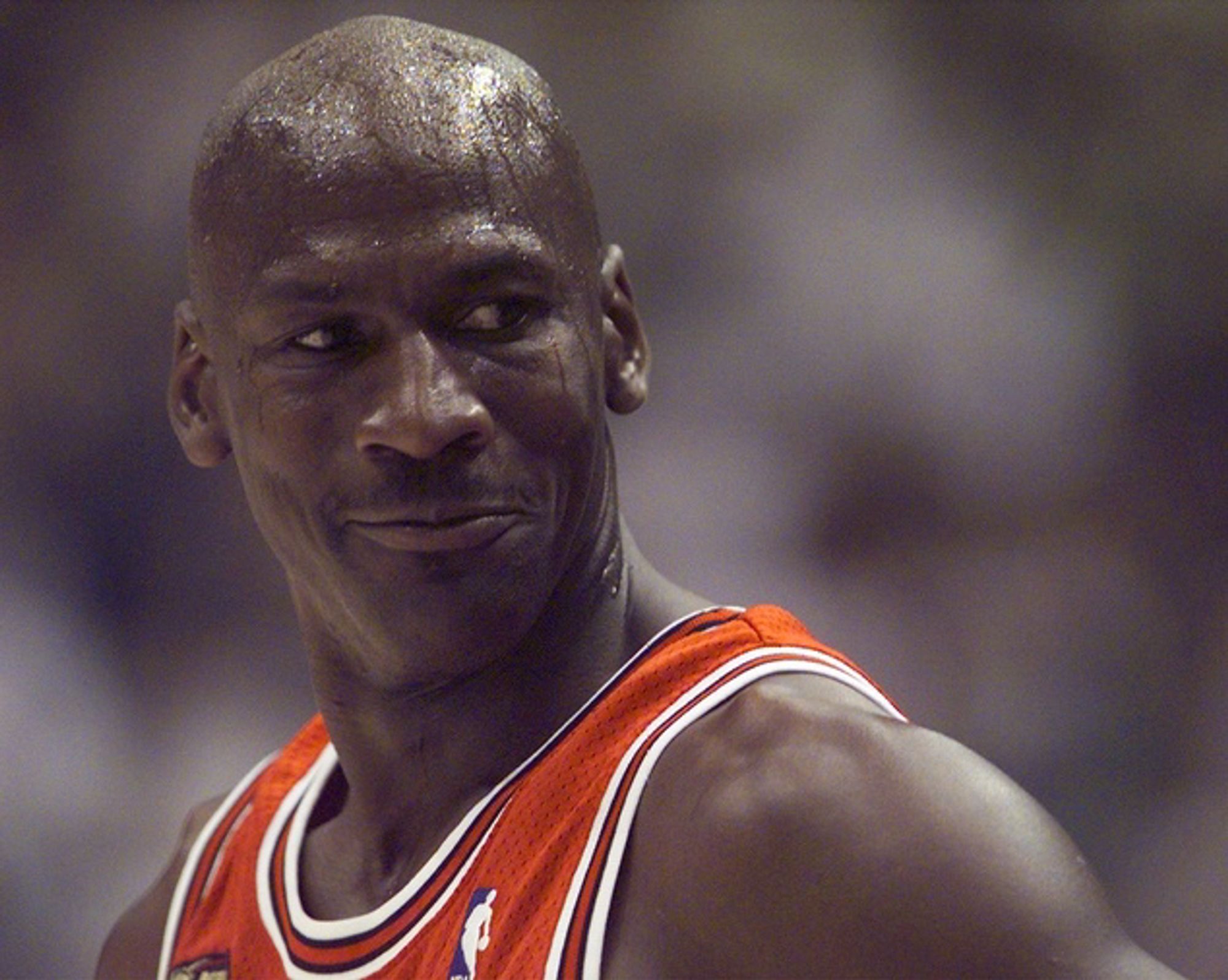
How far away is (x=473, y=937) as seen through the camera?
59.7 inches

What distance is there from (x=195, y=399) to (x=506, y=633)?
47 centimetres

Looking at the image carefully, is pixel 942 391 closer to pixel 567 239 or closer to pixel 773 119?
pixel 773 119

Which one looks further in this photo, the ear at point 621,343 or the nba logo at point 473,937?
the ear at point 621,343

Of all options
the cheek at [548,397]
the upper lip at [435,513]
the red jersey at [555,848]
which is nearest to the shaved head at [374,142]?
the cheek at [548,397]

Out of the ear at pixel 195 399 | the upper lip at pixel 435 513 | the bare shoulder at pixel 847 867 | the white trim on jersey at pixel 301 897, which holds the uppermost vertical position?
the ear at pixel 195 399

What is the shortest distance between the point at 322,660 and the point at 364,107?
561mm

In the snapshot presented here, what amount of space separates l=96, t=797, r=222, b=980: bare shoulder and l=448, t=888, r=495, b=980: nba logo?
2.17 ft

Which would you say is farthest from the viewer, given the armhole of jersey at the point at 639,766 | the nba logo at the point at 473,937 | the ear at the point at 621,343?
the ear at the point at 621,343

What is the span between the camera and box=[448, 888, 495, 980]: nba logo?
1.49 m

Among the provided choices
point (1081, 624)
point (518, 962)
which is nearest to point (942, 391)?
point (1081, 624)

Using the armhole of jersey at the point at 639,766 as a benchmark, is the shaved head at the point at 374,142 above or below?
above

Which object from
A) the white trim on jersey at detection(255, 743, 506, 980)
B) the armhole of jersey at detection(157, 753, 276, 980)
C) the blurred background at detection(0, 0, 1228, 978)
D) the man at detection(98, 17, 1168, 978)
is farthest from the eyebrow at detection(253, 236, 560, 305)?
the blurred background at detection(0, 0, 1228, 978)

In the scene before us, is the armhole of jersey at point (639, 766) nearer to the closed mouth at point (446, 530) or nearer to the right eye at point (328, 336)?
the closed mouth at point (446, 530)

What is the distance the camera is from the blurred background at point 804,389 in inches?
131
